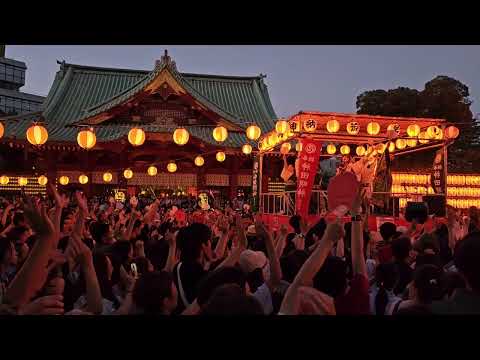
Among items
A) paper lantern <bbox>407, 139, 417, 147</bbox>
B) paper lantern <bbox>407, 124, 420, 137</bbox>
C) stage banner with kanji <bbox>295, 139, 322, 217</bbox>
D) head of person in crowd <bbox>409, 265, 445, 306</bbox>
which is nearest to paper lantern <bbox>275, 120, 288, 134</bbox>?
stage banner with kanji <bbox>295, 139, 322, 217</bbox>

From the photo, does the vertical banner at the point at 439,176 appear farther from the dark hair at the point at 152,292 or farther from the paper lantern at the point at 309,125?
the dark hair at the point at 152,292

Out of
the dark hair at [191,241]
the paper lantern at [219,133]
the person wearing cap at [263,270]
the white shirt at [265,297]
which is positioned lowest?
the white shirt at [265,297]

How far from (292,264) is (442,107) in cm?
2381

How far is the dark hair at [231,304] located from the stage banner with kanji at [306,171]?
9579 mm

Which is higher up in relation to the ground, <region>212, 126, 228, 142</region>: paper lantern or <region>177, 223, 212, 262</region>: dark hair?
<region>212, 126, 228, 142</region>: paper lantern

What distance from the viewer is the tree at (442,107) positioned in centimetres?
2438

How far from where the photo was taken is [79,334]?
81.1 inches

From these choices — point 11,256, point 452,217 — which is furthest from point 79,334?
point 452,217

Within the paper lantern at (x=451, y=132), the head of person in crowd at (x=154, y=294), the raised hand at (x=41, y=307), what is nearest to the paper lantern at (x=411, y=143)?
the paper lantern at (x=451, y=132)

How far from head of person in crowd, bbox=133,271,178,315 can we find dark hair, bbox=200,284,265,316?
523 millimetres

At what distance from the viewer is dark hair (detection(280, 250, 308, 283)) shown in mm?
3486

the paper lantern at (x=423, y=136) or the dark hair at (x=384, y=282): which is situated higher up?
the paper lantern at (x=423, y=136)

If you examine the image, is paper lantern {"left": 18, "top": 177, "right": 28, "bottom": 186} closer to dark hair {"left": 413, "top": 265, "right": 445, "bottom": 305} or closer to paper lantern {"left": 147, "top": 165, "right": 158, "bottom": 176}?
paper lantern {"left": 147, "top": 165, "right": 158, "bottom": 176}

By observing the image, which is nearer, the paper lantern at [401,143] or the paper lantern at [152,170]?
the paper lantern at [401,143]
